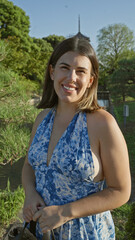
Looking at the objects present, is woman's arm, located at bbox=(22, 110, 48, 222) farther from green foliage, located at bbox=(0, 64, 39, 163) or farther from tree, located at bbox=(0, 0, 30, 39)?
tree, located at bbox=(0, 0, 30, 39)

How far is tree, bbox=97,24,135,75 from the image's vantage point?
23.5 meters

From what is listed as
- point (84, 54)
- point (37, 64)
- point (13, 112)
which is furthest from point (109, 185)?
point (37, 64)

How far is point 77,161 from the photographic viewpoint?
0.84 metres

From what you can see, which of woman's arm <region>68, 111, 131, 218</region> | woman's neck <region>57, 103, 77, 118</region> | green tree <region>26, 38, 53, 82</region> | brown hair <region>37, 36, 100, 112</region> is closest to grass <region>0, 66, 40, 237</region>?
woman's neck <region>57, 103, 77, 118</region>

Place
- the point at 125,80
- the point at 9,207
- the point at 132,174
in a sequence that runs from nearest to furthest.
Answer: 1. the point at 9,207
2. the point at 132,174
3. the point at 125,80

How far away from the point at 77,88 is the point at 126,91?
1036 centimetres

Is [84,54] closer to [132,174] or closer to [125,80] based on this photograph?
[132,174]

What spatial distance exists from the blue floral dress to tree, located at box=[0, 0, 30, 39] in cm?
1363

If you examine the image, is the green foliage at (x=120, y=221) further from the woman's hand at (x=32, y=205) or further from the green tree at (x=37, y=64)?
the green tree at (x=37, y=64)

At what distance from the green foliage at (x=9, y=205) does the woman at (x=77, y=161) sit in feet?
4.96

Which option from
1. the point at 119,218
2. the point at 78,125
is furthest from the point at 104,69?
the point at 78,125

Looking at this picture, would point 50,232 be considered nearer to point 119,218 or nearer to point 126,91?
point 119,218

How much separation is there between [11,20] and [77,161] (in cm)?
1533

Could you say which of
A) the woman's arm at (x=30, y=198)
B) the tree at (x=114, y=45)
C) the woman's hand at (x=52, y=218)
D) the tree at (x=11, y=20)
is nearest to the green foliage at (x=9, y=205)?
the woman's arm at (x=30, y=198)
